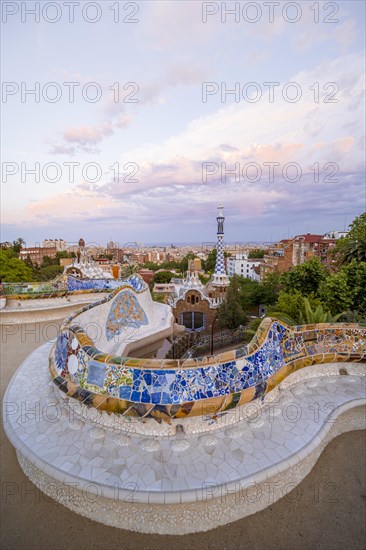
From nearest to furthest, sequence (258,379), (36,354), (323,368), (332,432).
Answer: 1. (258,379)
2. (332,432)
3. (323,368)
4. (36,354)

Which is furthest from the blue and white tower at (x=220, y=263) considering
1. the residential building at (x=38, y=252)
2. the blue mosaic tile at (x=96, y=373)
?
the residential building at (x=38, y=252)

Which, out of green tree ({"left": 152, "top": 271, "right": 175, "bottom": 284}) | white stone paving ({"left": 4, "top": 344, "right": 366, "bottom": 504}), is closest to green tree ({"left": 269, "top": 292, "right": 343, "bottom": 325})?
white stone paving ({"left": 4, "top": 344, "right": 366, "bottom": 504})

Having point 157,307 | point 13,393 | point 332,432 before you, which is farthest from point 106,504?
point 157,307

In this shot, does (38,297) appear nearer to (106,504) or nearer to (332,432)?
(106,504)

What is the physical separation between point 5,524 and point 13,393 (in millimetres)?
2133

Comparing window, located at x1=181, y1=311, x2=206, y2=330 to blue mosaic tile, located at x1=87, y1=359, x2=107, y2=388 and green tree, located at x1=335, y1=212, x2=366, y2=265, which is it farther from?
blue mosaic tile, located at x1=87, y1=359, x2=107, y2=388

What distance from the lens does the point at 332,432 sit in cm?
429

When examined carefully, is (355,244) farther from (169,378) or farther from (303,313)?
(169,378)

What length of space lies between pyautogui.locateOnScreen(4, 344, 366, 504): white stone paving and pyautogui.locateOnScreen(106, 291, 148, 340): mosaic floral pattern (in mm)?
2067

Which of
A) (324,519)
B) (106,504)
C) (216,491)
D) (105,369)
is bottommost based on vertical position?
(324,519)

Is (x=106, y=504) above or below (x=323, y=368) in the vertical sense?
below

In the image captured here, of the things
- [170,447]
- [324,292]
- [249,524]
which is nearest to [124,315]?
[170,447]

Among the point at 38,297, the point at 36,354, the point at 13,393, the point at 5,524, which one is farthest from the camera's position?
the point at 38,297

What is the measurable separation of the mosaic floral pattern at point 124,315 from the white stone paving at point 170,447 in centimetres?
207
